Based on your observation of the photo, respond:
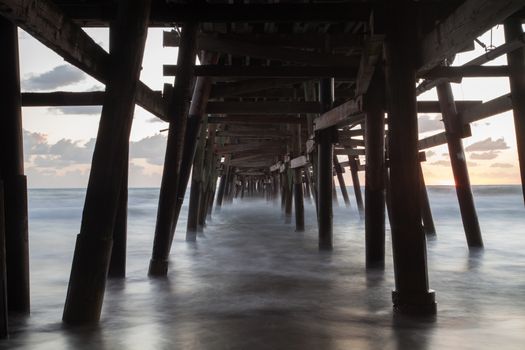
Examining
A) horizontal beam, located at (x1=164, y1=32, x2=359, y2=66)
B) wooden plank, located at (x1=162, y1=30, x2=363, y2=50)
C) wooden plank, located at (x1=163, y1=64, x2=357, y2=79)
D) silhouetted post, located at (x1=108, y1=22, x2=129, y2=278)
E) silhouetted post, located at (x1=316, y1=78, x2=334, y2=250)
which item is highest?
wooden plank, located at (x1=162, y1=30, x2=363, y2=50)

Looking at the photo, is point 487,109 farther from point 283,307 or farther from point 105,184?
point 105,184

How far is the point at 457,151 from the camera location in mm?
6473

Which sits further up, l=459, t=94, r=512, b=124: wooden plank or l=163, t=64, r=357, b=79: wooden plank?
l=163, t=64, r=357, b=79: wooden plank

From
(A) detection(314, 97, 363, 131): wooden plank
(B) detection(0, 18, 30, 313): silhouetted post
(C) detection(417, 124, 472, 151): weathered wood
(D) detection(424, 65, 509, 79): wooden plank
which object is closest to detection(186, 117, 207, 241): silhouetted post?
(A) detection(314, 97, 363, 131): wooden plank

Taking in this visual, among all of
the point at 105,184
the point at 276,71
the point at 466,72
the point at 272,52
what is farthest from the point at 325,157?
the point at 105,184

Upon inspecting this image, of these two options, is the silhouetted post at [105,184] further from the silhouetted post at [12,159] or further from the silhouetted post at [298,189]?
the silhouetted post at [298,189]

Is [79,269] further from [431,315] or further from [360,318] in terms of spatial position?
[431,315]

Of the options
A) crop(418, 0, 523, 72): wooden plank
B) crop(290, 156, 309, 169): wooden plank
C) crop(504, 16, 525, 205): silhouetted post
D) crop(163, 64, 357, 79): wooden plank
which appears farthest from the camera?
crop(290, 156, 309, 169): wooden plank

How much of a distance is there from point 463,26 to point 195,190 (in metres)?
7.31

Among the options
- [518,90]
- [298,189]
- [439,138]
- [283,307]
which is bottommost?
[283,307]

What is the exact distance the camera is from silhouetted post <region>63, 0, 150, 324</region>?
9.27 ft

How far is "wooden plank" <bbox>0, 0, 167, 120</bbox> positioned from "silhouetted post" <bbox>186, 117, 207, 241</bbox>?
5636 mm

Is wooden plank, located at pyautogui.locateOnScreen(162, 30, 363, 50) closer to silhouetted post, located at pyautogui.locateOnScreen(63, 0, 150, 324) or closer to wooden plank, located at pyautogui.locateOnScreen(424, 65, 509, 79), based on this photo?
wooden plank, located at pyautogui.locateOnScreen(424, 65, 509, 79)

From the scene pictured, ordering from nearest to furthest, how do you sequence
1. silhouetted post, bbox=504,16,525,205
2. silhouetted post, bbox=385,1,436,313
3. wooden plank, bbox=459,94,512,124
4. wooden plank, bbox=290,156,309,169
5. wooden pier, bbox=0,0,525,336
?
wooden pier, bbox=0,0,525,336
silhouetted post, bbox=385,1,436,313
silhouetted post, bbox=504,16,525,205
wooden plank, bbox=459,94,512,124
wooden plank, bbox=290,156,309,169
